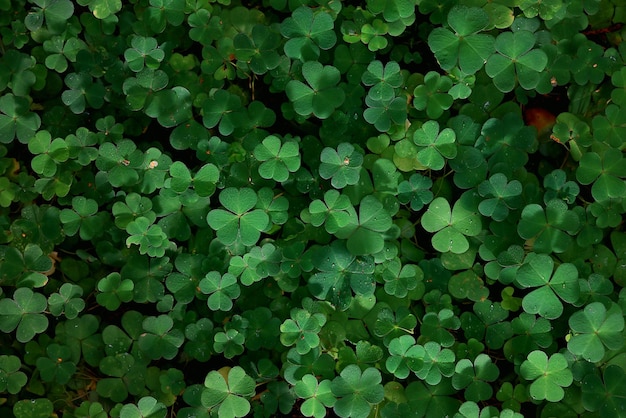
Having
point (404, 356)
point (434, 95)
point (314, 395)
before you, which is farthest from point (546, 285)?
point (314, 395)

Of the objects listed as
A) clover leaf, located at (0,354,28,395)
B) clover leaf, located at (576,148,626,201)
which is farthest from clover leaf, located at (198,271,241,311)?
clover leaf, located at (576,148,626,201)

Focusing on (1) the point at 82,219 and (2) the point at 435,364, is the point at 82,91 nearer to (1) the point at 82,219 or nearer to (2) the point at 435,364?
(1) the point at 82,219

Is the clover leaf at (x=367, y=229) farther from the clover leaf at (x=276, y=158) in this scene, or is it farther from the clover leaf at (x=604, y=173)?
the clover leaf at (x=604, y=173)

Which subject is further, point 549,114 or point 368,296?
point 549,114

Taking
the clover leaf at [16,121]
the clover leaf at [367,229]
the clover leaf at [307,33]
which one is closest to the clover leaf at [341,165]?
the clover leaf at [367,229]

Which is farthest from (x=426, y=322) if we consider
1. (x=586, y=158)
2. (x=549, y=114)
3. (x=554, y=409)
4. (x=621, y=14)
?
(x=621, y=14)

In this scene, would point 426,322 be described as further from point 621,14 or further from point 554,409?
point 621,14
